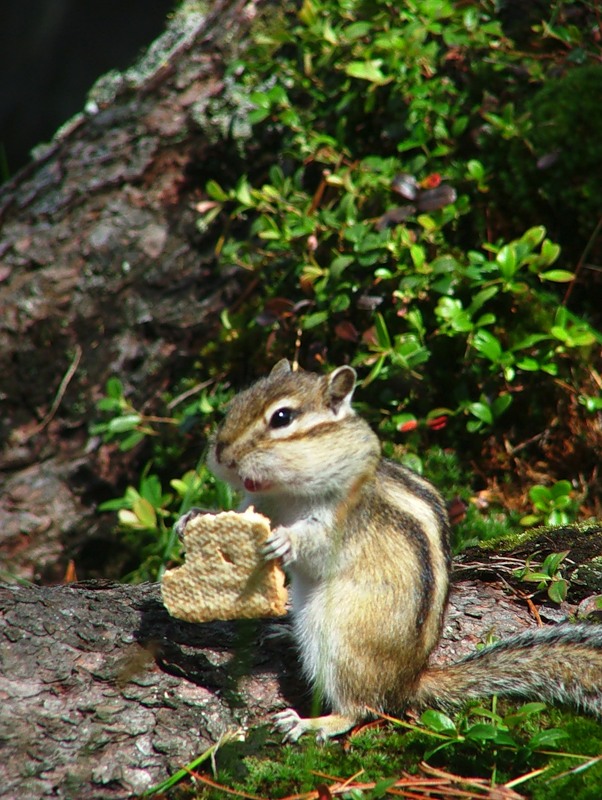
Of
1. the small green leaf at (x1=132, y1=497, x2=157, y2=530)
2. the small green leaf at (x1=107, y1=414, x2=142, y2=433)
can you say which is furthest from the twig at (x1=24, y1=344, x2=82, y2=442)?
the small green leaf at (x1=132, y1=497, x2=157, y2=530)

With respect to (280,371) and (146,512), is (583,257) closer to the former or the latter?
(280,371)

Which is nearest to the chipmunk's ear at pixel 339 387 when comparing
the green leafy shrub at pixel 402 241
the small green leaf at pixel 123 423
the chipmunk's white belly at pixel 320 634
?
the chipmunk's white belly at pixel 320 634

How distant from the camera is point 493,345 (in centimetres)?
462

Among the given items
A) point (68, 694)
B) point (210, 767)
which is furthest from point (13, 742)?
point (210, 767)

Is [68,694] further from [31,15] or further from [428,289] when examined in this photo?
[31,15]

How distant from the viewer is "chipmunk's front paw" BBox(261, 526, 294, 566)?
9.71 ft

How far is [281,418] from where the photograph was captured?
3.09m

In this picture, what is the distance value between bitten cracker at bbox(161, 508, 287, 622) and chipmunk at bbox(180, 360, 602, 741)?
2.7 inches

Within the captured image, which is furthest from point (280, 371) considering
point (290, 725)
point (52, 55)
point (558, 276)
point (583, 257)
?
point (52, 55)

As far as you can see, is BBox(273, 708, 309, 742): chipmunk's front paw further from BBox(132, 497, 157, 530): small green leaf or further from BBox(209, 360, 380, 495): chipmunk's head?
BBox(132, 497, 157, 530): small green leaf

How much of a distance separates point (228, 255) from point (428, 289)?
1.23 metres

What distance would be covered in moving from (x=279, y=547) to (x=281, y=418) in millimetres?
429

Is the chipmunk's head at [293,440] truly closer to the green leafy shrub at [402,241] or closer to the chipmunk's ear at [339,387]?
the chipmunk's ear at [339,387]

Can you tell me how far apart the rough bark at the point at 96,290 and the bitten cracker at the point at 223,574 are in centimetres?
260
